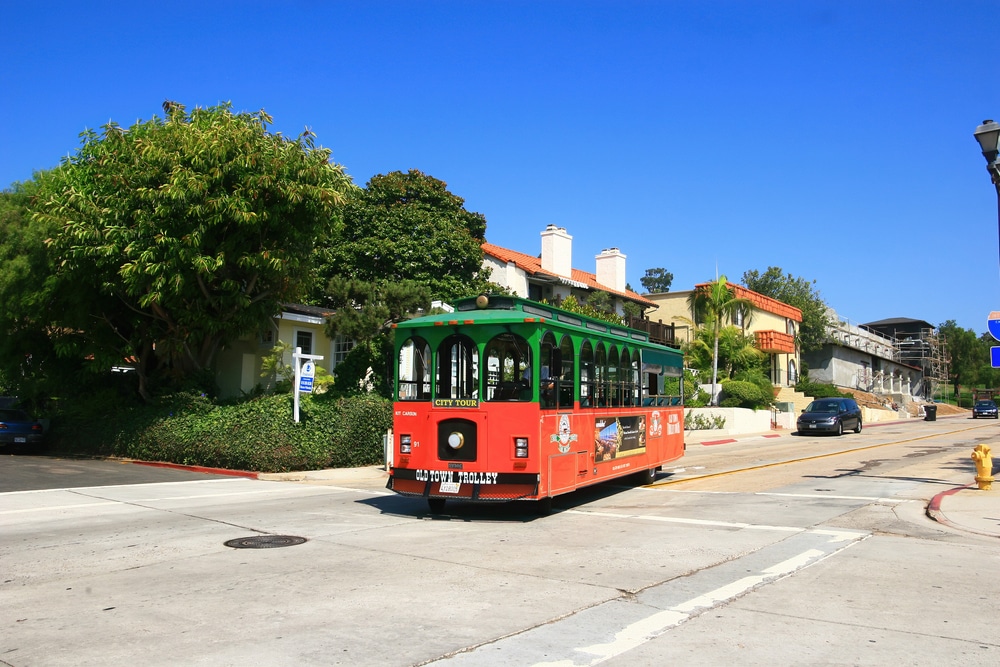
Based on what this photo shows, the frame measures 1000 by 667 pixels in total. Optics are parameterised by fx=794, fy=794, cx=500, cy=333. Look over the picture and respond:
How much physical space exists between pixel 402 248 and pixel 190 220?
573 inches

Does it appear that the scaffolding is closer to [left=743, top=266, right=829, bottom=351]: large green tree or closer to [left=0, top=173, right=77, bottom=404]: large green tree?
[left=743, top=266, right=829, bottom=351]: large green tree

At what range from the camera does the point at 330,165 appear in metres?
22.3

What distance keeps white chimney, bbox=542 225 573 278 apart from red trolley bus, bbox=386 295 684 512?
98.9ft

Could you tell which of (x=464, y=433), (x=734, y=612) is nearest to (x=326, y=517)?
(x=464, y=433)

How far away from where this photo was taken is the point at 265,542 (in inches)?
383

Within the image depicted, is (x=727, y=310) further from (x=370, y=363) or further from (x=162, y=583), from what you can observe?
(x=162, y=583)

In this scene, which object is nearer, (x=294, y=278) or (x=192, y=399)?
(x=192, y=399)

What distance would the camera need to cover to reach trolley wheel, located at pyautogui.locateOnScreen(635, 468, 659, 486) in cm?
1625

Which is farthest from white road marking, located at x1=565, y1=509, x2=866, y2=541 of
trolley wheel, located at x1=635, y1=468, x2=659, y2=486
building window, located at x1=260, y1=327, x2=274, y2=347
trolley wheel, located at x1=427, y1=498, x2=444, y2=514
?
building window, located at x1=260, y1=327, x2=274, y2=347

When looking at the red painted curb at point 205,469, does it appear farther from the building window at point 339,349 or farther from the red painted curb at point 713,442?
the red painted curb at point 713,442

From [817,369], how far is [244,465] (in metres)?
57.2

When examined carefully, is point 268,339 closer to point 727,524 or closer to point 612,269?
point 727,524

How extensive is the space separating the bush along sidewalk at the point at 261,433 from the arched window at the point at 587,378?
357 inches

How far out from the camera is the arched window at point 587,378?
41.1 ft
